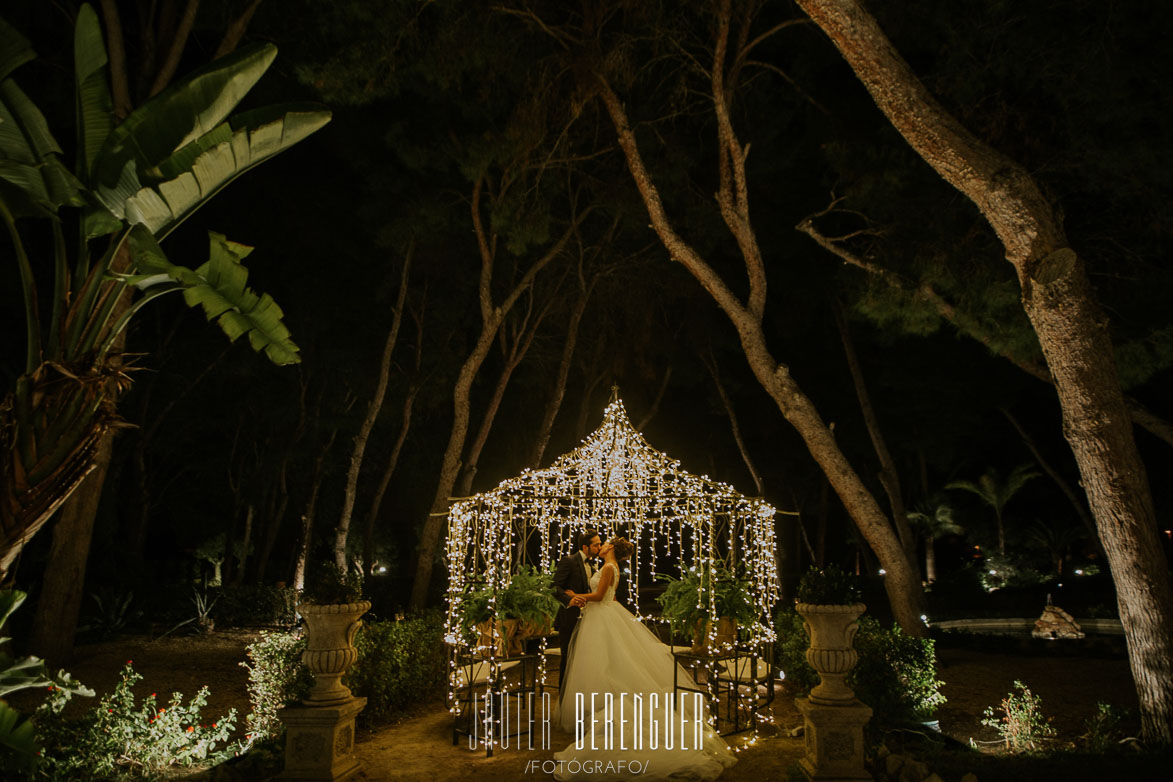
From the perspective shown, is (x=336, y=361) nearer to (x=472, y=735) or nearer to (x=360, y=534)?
(x=360, y=534)

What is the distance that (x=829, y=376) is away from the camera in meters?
19.6

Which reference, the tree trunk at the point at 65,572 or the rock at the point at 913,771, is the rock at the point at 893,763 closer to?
the rock at the point at 913,771

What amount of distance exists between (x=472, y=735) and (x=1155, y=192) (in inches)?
296

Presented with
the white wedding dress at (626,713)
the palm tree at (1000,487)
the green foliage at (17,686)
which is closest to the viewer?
the green foliage at (17,686)

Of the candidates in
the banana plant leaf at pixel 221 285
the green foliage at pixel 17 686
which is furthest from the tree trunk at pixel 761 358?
the green foliage at pixel 17 686

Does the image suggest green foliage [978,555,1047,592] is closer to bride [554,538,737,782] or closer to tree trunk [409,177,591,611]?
tree trunk [409,177,591,611]

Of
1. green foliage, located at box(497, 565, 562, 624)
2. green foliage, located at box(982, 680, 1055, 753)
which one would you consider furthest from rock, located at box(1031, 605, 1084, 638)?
green foliage, located at box(497, 565, 562, 624)

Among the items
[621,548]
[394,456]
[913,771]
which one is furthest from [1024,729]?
[394,456]

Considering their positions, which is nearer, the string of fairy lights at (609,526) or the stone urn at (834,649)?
the stone urn at (834,649)

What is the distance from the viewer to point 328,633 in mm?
4660

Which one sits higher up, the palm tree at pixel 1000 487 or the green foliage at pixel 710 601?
the palm tree at pixel 1000 487

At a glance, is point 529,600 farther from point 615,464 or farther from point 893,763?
point 893,763

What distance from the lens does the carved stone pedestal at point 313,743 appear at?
14.7 feet

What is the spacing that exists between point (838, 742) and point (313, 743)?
3149 millimetres
